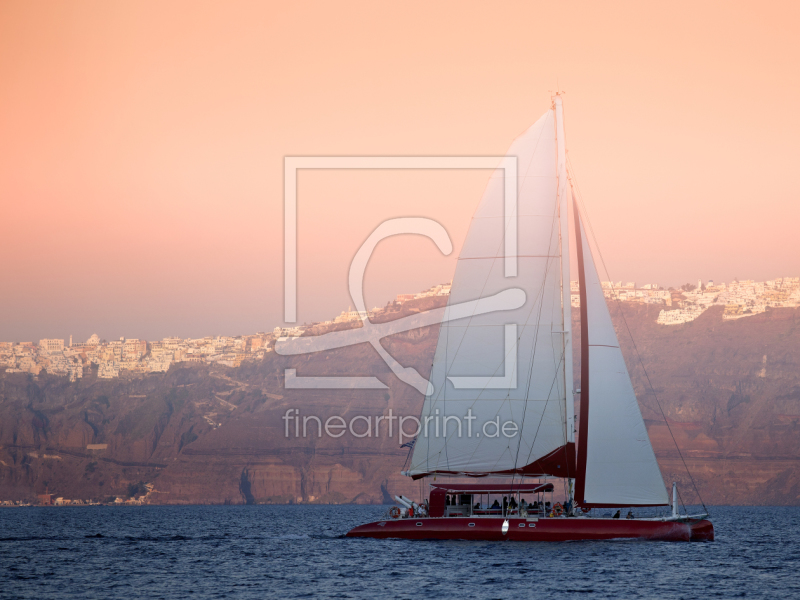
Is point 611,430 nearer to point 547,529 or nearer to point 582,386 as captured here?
point 582,386

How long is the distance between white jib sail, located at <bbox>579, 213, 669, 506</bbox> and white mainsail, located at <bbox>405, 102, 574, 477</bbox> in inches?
55.4

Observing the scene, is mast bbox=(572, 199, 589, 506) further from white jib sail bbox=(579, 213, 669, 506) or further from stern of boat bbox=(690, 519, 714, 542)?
stern of boat bbox=(690, 519, 714, 542)

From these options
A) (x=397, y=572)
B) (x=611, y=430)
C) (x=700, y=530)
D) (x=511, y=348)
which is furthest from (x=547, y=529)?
(x=511, y=348)

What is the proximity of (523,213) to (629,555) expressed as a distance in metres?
20.5

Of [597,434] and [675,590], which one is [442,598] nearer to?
[675,590]

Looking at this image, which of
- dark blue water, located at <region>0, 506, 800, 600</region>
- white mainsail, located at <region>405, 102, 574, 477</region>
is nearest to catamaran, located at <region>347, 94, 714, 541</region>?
white mainsail, located at <region>405, 102, 574, 477</region>

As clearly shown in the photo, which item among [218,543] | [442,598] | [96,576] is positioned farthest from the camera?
[218,543]

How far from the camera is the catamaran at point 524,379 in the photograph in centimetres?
4812

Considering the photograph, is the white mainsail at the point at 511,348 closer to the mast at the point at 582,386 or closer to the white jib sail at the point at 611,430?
the mast at the point at 582,386

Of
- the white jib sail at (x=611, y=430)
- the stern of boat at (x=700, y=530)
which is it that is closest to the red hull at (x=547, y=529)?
the stern of boat at (x=700, y=530)

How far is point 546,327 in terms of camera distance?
49750mm

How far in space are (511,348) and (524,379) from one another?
1.67 meters

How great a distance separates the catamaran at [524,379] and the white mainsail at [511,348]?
0.05m

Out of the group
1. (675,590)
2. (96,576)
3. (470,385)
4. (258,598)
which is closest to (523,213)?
(470,385)
